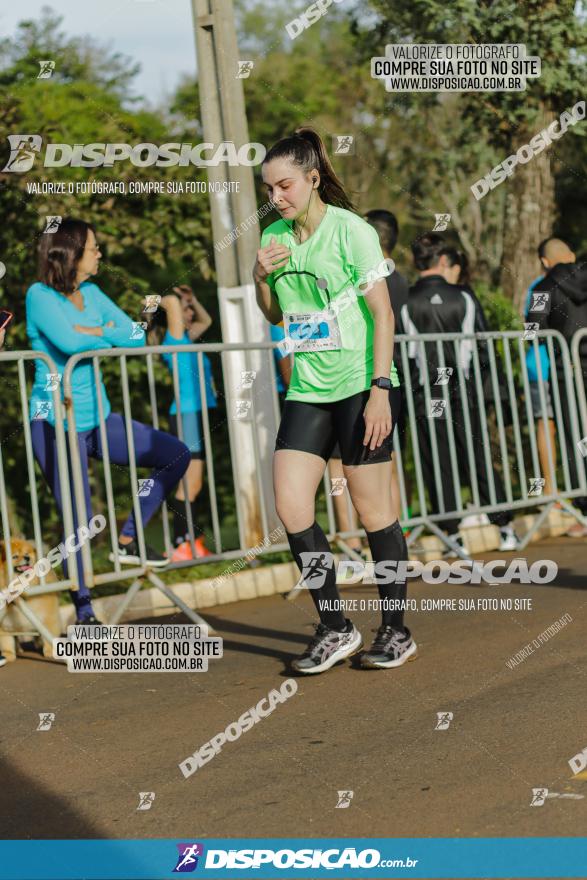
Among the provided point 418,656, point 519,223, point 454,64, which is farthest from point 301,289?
point 519,223

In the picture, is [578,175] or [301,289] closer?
[301,289]

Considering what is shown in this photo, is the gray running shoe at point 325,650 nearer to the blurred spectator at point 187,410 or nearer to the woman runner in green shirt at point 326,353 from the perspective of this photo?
the woman runner in green shirt at point 326,353

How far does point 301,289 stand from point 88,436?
1930 millimetres

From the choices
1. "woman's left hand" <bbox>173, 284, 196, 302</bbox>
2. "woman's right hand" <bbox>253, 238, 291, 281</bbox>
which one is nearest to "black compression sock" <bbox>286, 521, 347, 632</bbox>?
"woman's right hand" <bbox>253, 238, 291, 281</bbox>

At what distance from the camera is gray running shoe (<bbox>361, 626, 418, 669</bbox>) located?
19.3 feet

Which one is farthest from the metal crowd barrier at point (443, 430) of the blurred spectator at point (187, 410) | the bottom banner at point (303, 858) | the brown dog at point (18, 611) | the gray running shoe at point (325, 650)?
the bottom banner at point (303, 858)

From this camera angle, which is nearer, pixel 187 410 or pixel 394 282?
pixel 394 282

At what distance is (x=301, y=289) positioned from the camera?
573cm

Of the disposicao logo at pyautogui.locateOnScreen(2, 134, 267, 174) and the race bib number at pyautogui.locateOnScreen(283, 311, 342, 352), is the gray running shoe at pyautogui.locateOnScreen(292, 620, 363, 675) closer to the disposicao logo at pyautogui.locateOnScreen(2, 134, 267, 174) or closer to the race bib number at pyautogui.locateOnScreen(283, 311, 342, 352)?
the race bib number at pyautogui.locateOnScreen(283, 311, 342, 352)

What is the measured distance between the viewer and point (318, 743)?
4.81 metres

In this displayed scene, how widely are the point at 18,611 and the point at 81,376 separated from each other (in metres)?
1.20

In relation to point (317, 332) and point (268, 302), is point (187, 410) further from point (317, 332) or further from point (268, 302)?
point (317, 332)

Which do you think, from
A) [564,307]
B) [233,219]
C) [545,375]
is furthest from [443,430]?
[233,219]

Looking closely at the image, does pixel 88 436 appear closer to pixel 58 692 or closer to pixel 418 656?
pixel 58 692
